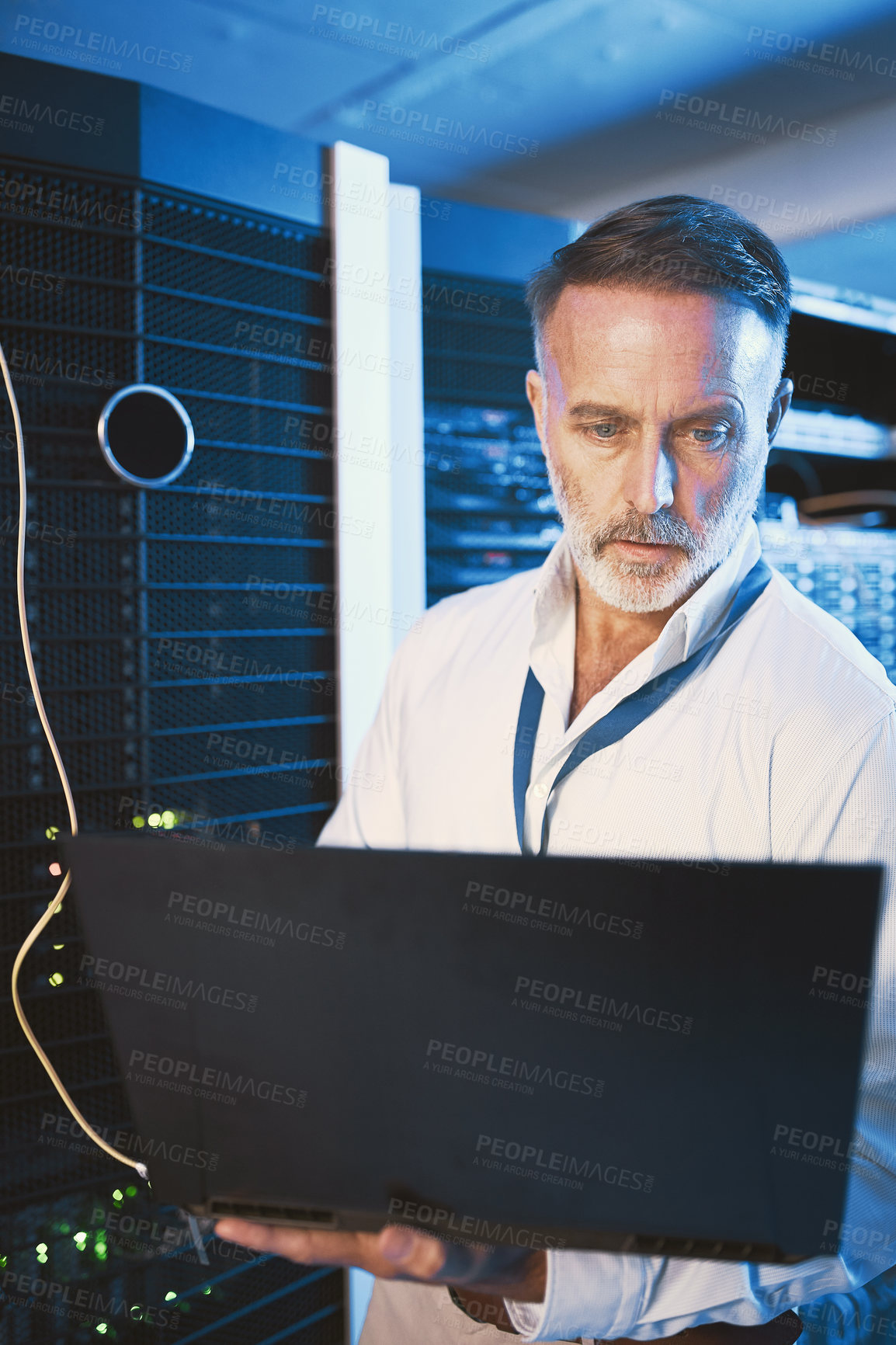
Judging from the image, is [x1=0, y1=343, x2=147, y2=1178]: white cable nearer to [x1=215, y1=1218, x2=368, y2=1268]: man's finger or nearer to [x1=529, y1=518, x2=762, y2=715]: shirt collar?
[x1=215, y1=1218, x2=368, y2=1268]: man's finger

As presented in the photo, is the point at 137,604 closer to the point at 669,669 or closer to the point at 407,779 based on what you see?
the point at 407,779

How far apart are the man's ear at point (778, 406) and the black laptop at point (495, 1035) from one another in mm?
812

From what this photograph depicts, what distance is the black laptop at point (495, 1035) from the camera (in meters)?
0.54

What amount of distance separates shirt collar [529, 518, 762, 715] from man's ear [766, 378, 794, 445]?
0.41 feet

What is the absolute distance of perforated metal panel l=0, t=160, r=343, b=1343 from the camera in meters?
1.05

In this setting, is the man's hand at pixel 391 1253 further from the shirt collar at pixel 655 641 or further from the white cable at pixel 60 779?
the shirt collar at pixel 655 641

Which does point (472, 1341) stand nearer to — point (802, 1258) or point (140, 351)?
point (802, 1258)

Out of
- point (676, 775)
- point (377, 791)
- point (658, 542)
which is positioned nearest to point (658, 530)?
point (658, 542)

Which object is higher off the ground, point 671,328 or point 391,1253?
point 671,328

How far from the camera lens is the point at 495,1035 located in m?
0.59

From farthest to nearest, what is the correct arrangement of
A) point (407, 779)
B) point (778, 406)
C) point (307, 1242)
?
1. point (407, 779)
2. point (778, 406)
3. point (307, 1242)

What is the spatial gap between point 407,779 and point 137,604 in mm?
429

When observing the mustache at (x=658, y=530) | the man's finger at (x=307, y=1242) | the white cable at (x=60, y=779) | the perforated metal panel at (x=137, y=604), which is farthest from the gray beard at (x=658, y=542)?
the man's finger at (x=307, y=1242)

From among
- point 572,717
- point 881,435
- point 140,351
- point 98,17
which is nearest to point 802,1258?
point 572,717
